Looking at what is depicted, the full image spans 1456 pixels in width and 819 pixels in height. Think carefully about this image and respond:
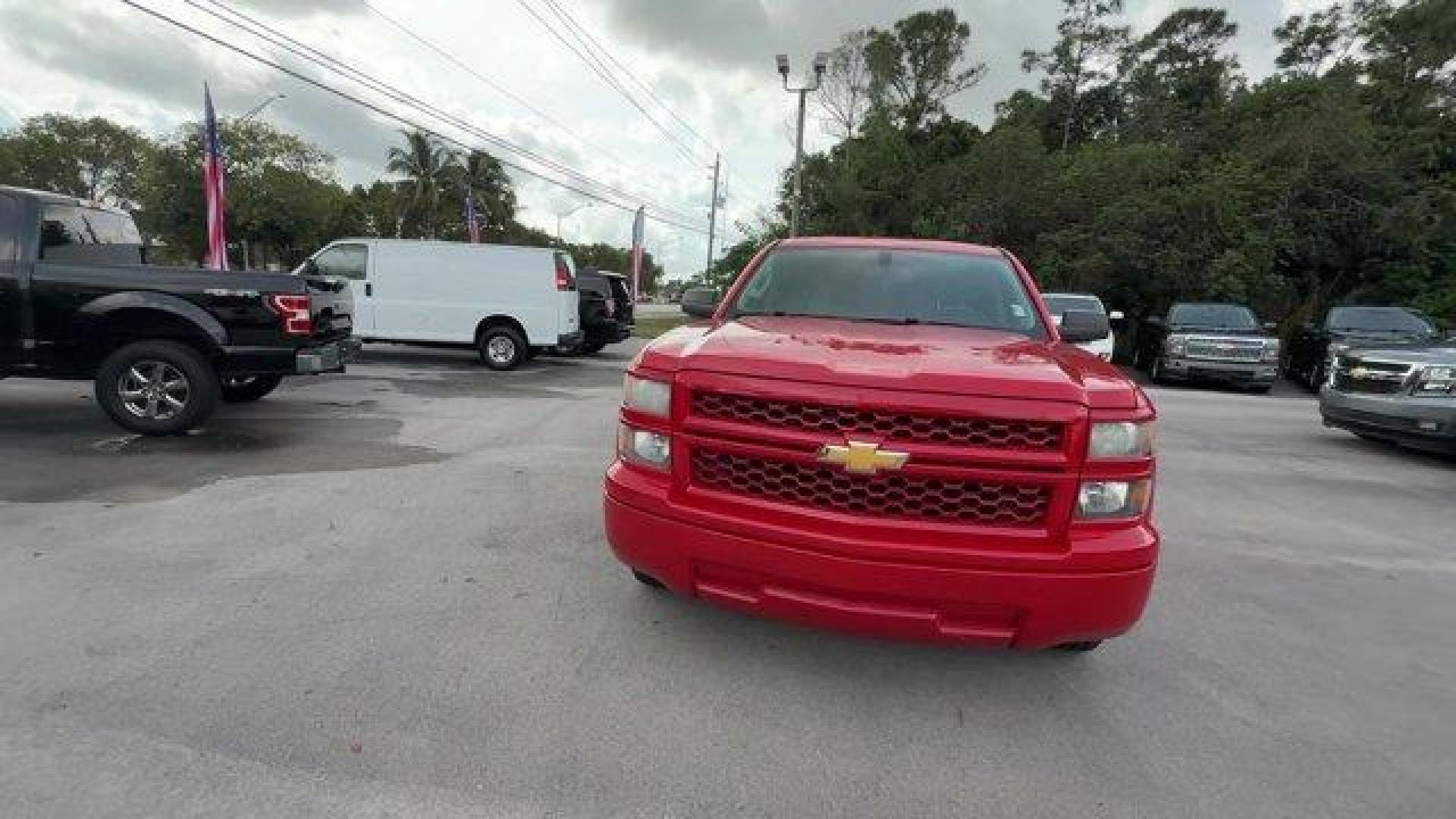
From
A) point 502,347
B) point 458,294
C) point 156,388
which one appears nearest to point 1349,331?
point 502,347

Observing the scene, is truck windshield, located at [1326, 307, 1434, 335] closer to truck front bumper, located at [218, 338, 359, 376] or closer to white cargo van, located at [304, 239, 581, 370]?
white cargo van, located at [304, 239, 581, 370]

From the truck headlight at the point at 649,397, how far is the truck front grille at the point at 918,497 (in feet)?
1.43

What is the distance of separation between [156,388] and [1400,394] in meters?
11.2

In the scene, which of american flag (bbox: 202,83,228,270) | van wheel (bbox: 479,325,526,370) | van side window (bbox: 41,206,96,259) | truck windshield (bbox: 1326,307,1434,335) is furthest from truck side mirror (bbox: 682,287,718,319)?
truck windshield (bbox: 1326,307,1434,335)

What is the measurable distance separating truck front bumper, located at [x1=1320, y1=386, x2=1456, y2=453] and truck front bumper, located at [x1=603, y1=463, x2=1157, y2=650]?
688 cm

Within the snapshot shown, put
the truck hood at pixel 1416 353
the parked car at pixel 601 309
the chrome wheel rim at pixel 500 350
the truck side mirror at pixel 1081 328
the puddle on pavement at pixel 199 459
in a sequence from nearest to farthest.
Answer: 1. the truck side mirror at pixel 1081 328
2. the puddle on pavement at pixel 199 459
3. the truck hood at pixel 1416 353
4. the chrome wheel rim at pixel 500 350
5. the parked car at pixel 601 309

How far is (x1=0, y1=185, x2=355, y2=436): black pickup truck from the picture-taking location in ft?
20.2

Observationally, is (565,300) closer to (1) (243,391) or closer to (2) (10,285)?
(1) (243,391)

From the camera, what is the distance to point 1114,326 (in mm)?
21031

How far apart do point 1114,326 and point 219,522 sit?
70.3 ft

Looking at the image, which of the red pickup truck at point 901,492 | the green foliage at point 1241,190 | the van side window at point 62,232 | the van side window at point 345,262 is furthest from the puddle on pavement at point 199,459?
the green foliage at point 1241,190

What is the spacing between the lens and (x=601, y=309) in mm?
15297

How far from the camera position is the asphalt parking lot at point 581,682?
2348mm

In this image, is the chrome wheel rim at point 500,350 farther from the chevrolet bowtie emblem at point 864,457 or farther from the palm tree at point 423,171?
the palm tree at point 423,171
